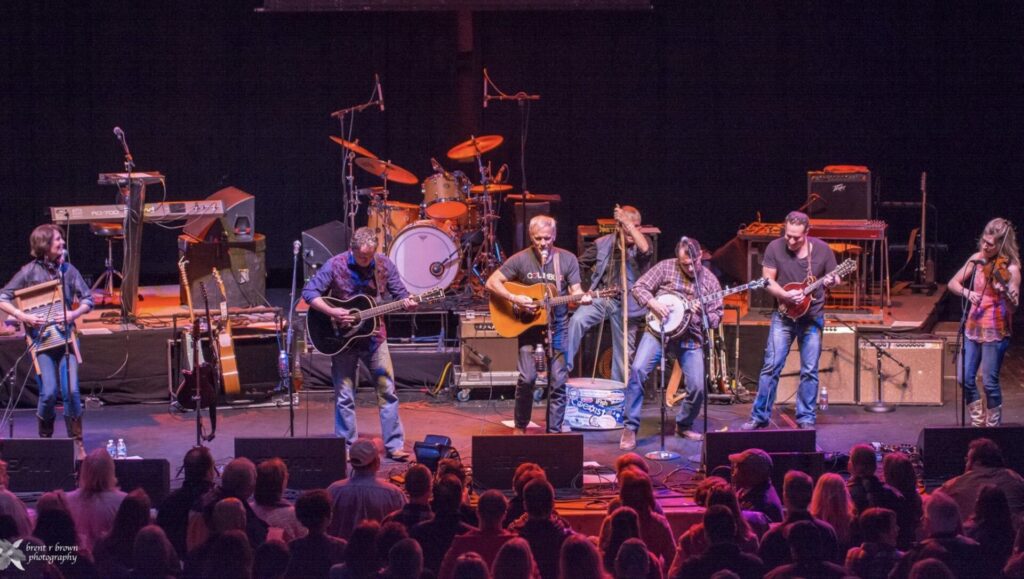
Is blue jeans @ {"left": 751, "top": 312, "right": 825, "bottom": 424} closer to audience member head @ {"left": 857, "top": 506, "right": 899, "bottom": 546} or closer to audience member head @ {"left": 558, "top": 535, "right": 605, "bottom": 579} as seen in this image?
audience member head @ {"left": 857, "top": 506, "right": 899, "bottom": 546}

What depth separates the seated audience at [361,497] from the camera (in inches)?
304

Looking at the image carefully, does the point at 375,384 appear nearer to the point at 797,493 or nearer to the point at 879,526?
the point at 797,493

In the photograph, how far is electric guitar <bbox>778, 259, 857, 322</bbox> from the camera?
432 inches

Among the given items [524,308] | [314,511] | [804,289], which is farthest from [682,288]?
[314,511]

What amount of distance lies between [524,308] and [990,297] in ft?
13.7

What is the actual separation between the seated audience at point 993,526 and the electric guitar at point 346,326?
17.2ft

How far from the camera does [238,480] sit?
733 cm

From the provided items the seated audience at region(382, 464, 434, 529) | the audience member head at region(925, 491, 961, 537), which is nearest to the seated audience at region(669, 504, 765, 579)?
the audience member head at region(925, 491, 961, 537)

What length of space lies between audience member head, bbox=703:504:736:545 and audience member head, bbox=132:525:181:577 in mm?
2819

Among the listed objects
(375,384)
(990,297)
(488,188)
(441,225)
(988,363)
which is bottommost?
(375,384)

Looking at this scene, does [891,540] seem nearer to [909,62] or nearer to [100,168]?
[909,62]

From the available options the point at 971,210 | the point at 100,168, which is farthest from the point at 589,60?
the point at 100,168

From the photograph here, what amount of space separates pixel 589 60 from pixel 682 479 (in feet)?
30.6

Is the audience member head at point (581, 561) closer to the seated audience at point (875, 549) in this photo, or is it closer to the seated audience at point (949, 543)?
the seated audience at point (875, 549)
